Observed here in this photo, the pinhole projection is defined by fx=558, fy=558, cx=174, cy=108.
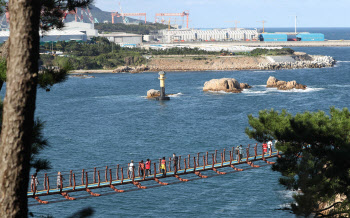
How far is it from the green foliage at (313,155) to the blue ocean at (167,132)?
19.3 ft

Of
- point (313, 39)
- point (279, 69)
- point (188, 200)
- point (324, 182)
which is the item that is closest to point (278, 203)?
point (188, 200)

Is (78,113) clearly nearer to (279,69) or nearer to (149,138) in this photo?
(149,138)

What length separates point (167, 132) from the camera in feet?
124

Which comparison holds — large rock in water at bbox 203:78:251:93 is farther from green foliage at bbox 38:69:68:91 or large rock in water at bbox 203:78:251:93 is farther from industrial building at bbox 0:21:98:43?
green foliage at bbox 38:69:68:91

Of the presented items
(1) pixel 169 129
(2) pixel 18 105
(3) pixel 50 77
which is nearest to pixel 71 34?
(1) pixel 169 129

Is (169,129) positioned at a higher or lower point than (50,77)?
lower

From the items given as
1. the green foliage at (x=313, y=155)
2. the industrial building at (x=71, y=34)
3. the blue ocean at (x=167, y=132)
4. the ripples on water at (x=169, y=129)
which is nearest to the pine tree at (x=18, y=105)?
the green foliage at (x=313, y=155)

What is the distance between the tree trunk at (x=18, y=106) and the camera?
15.3 feet

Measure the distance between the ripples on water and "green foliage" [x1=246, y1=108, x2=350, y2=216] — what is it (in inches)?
295

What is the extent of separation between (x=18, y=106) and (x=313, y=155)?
9339mm

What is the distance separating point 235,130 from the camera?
37.3m

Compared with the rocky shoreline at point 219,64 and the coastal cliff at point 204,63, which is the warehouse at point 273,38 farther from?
the coastal cliff at point 204,63

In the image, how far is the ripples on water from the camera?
2283cm

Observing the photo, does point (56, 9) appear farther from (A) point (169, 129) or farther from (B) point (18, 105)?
(A) point (169, 129)
